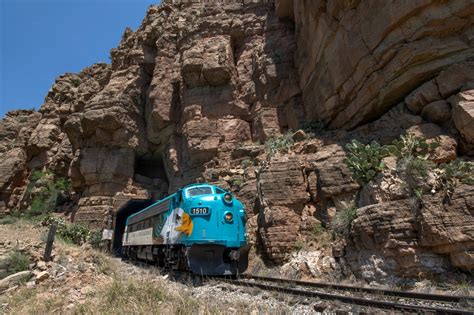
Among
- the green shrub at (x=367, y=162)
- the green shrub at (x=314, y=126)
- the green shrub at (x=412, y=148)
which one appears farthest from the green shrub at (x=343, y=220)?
the green shrub at (x=314, y=126)

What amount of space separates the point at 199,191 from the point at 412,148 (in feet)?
24.4

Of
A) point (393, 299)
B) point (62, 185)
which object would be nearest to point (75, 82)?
point (62, 185)

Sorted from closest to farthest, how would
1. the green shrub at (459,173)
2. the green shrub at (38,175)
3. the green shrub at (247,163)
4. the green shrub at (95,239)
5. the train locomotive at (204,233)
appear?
1. the green shrub at (459,173)
2. the train locomotive at (204,233)
3. the green shrub at (247,163)
4. the green shrub at (95,239)
5. the green shrub at (38,175)

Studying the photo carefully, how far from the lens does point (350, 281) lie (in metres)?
9.84

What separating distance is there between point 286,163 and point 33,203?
94.3ft

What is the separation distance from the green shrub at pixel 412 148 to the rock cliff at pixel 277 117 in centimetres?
47

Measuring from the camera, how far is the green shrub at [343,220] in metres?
11.0

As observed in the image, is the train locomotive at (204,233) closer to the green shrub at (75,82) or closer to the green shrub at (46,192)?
the green shrub at (46,192)

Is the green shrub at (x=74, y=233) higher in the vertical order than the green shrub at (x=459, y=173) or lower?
higher

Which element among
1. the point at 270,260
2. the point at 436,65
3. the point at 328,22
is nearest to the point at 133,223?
the point at 270,260

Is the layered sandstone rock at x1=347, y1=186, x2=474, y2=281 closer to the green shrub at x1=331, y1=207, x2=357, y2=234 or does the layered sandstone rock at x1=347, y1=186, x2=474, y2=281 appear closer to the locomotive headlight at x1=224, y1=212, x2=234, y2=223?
the green shrub at x1=331, y1=207, x2=357, y2=234

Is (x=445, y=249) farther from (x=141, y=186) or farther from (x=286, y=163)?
(x=141, y=186)

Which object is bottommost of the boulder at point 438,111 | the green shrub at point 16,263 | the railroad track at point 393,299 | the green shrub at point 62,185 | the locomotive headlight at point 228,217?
the railroad track at point 393,299

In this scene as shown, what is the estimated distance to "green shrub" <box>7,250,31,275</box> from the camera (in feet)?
30.9
